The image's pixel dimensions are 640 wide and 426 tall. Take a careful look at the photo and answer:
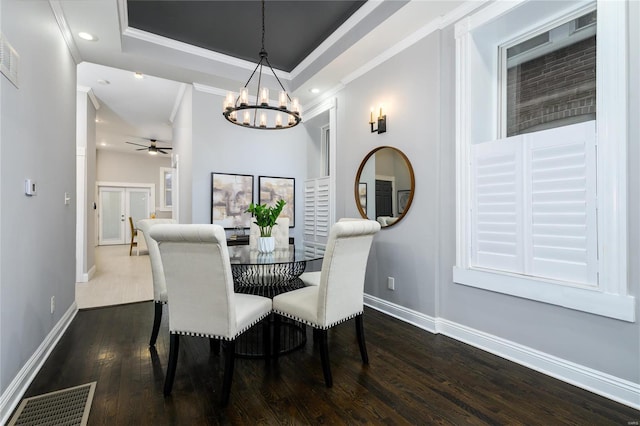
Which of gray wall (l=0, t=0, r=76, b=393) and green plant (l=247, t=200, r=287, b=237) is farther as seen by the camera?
green plant (l=247, t=200, r=287, b=237)

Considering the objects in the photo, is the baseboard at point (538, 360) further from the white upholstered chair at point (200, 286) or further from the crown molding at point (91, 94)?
the crown molding at point (91, 94)

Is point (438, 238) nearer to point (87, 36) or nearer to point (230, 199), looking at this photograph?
point (230, 199)

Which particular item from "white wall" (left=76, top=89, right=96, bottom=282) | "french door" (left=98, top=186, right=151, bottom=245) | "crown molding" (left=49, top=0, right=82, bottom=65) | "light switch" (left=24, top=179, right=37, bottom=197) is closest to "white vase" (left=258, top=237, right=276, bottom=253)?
"light switch" (left=24, top=179, right=37, bottom=197)

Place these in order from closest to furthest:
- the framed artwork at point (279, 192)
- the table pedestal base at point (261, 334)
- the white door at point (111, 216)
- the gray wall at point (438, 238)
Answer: the gray wall at point (438, 238)
the table pedestal base at point (261, 334)
the framed artwork at point (279, 192)
the white door at point (111, 216)

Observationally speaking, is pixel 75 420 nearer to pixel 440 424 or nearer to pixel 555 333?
pixel 440 424

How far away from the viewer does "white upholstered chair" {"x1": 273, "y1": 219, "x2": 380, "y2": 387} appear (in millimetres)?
1917

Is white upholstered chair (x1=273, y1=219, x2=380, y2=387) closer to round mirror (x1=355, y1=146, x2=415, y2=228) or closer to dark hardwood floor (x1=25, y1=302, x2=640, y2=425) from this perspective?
dark hardwood floor (x1=25, y1=302, x2=640, y2=425)

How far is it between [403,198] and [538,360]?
1714 millimetres

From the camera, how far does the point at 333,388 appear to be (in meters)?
1.88

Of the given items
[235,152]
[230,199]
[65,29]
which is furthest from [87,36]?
[230,199]

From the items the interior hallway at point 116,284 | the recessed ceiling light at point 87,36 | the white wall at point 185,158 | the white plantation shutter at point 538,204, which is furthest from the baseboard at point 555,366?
the recessed ceiling light at point 87,36

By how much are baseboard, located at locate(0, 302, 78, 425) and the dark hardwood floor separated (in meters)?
0.05

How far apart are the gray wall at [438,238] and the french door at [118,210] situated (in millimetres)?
8825

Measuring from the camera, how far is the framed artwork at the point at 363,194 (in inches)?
145
